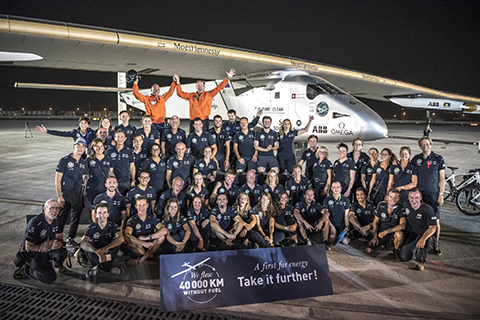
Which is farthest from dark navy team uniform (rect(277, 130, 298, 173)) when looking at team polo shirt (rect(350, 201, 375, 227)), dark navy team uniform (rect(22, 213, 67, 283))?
dark navy team uniform (rect(22, 213, 67, 283))

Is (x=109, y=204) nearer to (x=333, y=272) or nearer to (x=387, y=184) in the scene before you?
(x=333, y=272)

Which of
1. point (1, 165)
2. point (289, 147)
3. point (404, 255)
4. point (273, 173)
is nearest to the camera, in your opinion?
point (404, 255)

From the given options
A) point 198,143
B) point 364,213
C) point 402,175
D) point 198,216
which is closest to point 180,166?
point 198,143

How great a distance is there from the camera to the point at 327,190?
6398 millimetres

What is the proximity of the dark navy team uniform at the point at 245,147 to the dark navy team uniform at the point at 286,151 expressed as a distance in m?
0.71

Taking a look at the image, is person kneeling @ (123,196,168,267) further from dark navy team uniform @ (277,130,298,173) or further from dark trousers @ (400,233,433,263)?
dark trousers @ (400,233,433,263)

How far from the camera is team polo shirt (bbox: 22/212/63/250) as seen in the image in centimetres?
424

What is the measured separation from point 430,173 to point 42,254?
6324mm

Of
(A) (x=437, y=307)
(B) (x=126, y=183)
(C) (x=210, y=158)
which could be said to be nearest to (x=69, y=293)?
(B) (x=126, y=183)

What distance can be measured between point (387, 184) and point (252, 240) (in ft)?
9.58

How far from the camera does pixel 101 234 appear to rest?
182 inches

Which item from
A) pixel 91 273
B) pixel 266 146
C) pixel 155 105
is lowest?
pixel 91 273

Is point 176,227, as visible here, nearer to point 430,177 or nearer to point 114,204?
point 114,204

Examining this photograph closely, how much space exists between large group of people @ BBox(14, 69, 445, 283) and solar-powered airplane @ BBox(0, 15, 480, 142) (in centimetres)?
220
